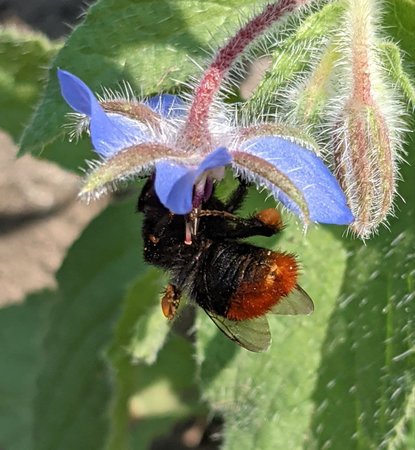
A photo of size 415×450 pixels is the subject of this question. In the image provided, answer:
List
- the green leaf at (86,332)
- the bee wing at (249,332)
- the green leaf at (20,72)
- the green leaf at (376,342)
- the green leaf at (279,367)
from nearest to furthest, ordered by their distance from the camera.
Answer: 1. the bee wing at (249,332)
2. the green leaf at (376,342)
3. the green leaf at (279,367)
4. the green leaf at (20,72)
5. the green leaf at (86,332)

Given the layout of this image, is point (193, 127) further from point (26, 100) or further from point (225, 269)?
point (26, 100)

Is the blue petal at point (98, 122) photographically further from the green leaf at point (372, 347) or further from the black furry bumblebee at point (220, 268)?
the green leaf at point (372, 347)

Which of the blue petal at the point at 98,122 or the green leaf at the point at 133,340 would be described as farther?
the green leaf at the point at 133,340

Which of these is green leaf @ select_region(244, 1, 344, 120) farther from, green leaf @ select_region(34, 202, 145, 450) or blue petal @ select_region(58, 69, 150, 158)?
green leaf @ select_region(34, 202, 145, 450)

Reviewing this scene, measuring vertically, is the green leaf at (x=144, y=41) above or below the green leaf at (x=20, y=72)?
above

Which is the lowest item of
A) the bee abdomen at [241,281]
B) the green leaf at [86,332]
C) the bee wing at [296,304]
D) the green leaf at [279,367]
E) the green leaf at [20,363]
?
the green leaf at [20,363]

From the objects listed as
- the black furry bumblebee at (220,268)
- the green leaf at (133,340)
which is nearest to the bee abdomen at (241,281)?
the black furry bumblebee at (220,268)

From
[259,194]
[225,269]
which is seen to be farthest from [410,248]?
[225,269]

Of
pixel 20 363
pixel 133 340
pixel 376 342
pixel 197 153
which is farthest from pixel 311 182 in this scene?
pixel 20 363
